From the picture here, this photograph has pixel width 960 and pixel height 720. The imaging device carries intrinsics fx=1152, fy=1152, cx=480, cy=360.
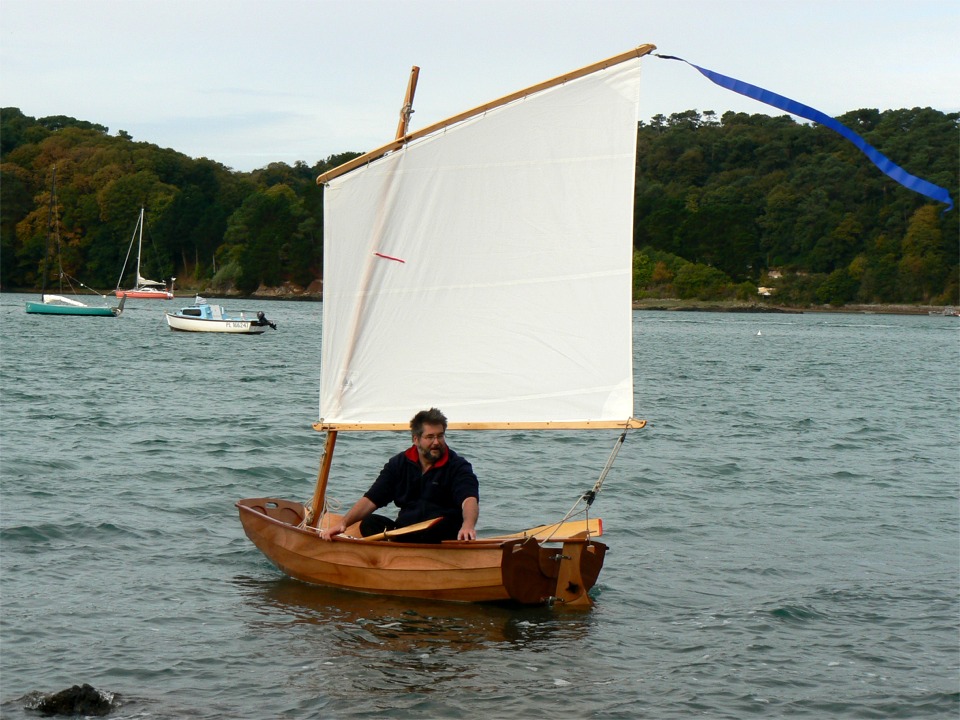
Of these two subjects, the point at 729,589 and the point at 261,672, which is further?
the point at 729,589

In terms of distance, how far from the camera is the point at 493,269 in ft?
37.1

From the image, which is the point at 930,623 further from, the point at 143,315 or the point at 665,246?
the point at 665,246

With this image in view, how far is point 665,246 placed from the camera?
17288 cm

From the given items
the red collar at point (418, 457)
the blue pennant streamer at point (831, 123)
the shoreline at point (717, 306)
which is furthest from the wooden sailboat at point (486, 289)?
the shoreline at point (717, 306)

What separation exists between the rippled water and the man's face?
4.95 ft

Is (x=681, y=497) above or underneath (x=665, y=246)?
underneath

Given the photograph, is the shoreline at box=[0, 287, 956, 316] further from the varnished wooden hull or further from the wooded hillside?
the varnished wooden hull

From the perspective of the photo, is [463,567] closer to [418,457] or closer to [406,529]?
[406,529]

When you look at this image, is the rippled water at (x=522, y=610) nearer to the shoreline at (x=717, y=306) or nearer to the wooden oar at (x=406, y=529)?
the wooden oar at (x=406, y=529)

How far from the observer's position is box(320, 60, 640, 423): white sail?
1095cm

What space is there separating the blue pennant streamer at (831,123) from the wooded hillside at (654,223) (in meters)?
145

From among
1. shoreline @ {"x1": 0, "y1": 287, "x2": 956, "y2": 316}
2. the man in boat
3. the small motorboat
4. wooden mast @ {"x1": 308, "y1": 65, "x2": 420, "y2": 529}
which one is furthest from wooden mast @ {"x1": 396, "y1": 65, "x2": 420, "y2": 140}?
shoreline @ {"x1": 0, "y1": 287, "x2": 956, "y2": 316}

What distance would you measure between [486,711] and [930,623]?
4809 millimetres

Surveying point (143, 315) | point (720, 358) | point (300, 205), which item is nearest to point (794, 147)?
point (300, 205)
